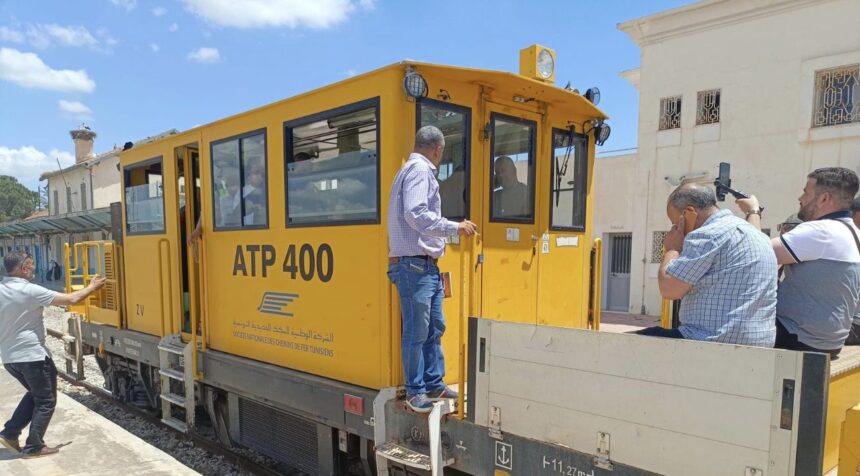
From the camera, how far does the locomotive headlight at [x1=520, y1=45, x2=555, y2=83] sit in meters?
3.69

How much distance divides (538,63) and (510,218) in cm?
109

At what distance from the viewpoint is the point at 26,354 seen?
4711mm

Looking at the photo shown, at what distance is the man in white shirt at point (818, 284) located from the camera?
2582 mm

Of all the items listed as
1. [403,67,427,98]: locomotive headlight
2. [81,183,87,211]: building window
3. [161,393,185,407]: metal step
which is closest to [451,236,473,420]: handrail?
[403,67,427,98]: locomotive headlight

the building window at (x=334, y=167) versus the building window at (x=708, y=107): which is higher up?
the building window at (x=708, y=107)

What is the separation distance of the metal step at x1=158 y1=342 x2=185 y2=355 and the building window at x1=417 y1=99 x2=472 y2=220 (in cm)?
326

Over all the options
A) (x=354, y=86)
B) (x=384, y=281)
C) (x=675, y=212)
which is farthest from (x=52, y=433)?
(x=675, y=212)

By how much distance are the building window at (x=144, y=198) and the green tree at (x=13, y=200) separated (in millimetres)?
76699

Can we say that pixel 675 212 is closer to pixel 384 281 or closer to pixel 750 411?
pixel 750 411

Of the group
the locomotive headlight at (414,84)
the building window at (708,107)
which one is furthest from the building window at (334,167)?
the building window at (708,107)

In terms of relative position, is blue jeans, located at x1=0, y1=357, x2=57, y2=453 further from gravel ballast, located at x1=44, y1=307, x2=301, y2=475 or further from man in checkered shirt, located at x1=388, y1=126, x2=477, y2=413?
man in checkered shirt, located at x1=388, y1=126, x2=477, y2=413

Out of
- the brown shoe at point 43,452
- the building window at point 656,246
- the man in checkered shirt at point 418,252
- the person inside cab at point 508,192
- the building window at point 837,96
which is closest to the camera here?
the man in checkered shirt at point 418,252

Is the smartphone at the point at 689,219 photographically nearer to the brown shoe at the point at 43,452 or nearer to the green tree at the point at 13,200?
the brown shoe at the point at 43,452

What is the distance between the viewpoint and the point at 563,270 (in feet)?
14.2
